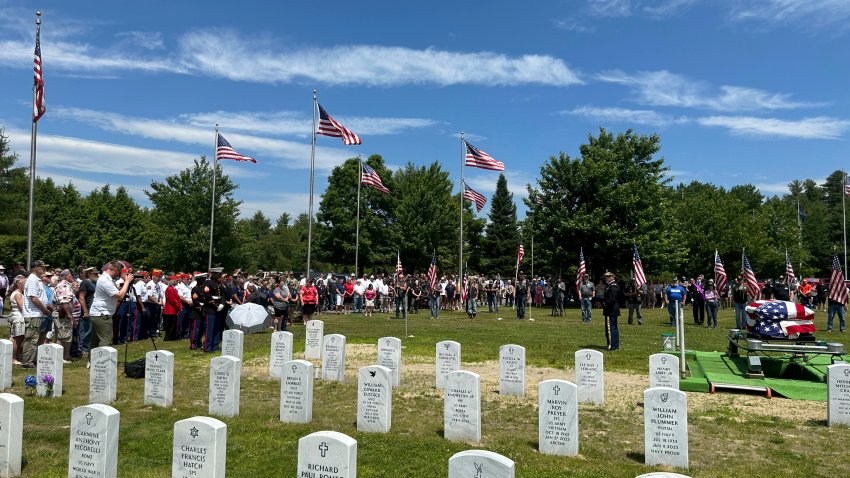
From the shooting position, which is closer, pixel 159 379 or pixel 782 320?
pixel 159 379

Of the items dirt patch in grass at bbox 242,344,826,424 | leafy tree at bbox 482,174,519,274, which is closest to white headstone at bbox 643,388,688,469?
dirt patch in grass at bbox 242,344,826,424

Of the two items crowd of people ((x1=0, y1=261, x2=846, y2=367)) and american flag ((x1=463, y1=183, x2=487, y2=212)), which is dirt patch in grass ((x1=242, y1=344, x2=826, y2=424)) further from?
american flag ((x1=463, y1=183, x2=487, y2=212))

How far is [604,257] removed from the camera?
4347 cm

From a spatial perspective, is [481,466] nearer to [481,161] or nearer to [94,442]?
[94,442]

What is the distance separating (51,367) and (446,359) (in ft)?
21.6

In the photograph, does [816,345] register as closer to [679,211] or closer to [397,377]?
[397,377]

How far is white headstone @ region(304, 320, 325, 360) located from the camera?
48.0 ft

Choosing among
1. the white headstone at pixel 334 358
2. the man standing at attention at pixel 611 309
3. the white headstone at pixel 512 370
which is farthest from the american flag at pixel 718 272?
the white headstone at pixel 334 358

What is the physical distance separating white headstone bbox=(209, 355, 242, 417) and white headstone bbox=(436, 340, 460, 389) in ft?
12.5

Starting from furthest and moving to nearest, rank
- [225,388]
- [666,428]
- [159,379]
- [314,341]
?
[314,341] < [159,379] < [225,388] < [666,428]

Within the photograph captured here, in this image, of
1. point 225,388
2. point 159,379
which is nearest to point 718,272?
point 225,388

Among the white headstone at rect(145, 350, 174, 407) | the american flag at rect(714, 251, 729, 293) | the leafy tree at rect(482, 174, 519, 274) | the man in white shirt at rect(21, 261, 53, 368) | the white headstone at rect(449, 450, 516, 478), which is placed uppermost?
the leafy tree at rect(482, 174, 519, 274)

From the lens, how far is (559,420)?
24.0 ft

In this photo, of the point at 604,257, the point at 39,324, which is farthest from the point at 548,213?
the point at 39,324
